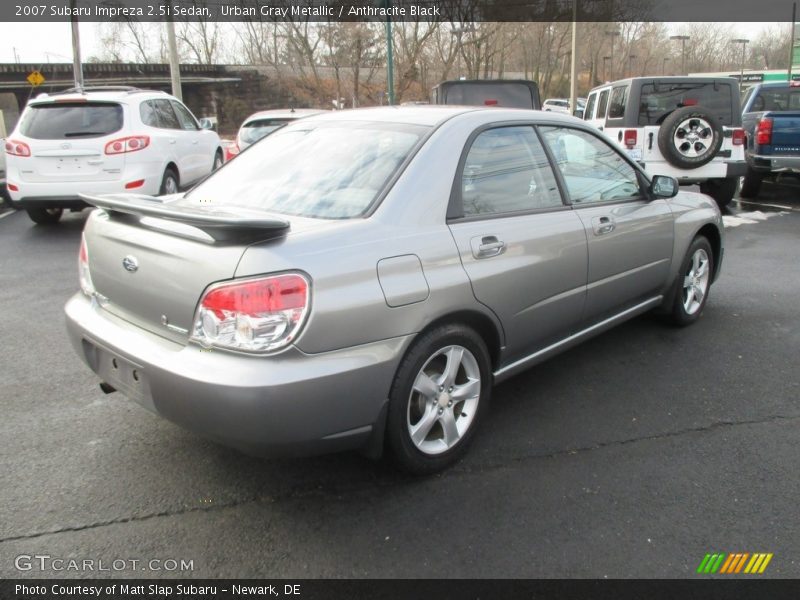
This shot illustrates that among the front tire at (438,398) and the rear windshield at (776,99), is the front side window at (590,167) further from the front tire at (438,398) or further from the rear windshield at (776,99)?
the rear windshield at (776,99)

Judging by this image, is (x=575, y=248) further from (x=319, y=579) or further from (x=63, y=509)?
(x=63, y=509)

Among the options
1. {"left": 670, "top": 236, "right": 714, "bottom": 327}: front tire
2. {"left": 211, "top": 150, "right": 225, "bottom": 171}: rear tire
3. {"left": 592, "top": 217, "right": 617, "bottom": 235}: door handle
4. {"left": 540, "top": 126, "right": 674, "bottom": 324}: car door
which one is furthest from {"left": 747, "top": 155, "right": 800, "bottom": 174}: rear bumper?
{"left": 211, "top": 150, "right": 225, "bottom": 171}: rear tire

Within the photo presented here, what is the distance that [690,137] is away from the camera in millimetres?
9023

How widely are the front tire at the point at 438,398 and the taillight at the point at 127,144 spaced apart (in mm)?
6726

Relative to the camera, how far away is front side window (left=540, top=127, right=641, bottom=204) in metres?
3.70

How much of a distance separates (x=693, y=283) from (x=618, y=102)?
6.19 m

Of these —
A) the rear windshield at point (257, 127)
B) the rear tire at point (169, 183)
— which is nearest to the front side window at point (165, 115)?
the rear tire at point (169, 183)

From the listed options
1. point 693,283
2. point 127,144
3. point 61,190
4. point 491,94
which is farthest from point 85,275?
point 491,94

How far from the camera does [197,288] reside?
96.7 inches

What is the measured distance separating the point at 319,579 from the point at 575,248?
83.9 inches

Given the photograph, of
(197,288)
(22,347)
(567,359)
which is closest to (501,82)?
(567,359)

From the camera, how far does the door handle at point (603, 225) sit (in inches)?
145

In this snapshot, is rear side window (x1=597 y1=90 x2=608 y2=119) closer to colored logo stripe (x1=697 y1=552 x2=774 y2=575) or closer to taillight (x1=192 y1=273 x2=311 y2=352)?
colored logo stripe (x1=697 y1=552 x2=774 y2=575)

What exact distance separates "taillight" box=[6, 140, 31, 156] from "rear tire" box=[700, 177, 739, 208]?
30.5 ft
